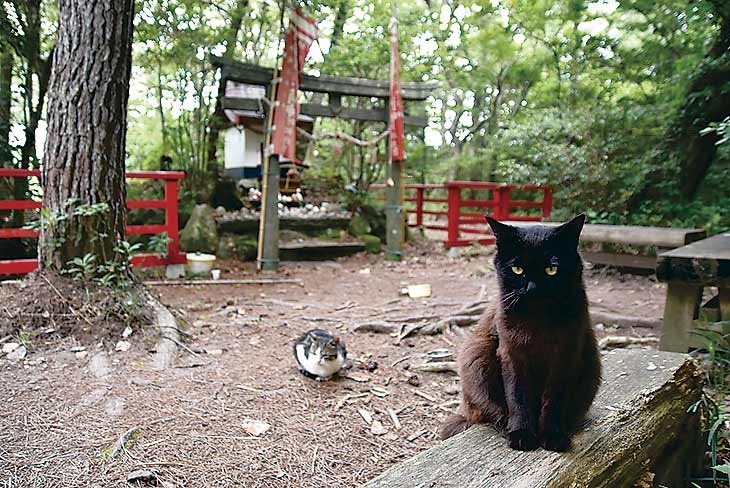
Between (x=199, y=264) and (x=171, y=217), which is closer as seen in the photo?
(x=171, y=217)

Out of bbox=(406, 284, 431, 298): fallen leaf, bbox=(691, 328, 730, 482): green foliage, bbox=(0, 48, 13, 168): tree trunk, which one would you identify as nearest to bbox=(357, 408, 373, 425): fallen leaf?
bbox=(691, 328, 730, 482): green foliage

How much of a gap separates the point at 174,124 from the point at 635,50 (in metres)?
7.26

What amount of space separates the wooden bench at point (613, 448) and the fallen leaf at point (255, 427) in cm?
114

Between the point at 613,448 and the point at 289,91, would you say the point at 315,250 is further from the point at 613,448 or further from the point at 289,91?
the point at 613,448

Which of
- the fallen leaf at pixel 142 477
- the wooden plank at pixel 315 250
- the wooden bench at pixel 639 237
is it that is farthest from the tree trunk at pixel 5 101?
the wooden bench at pixel 639 237

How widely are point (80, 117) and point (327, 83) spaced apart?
13.6 ft

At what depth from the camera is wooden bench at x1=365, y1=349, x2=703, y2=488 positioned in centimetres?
129

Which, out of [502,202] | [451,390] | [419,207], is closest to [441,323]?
[451,390]

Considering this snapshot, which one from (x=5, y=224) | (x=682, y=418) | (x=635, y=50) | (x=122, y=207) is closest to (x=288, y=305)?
(x=122, y=207)

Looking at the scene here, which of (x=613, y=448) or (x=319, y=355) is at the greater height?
(x=613, y=448)

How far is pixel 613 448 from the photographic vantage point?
1.51 meters

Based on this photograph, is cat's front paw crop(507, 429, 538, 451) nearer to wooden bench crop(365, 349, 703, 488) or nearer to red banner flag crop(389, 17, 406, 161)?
wooden bench crop(365, 349, 703, 488)

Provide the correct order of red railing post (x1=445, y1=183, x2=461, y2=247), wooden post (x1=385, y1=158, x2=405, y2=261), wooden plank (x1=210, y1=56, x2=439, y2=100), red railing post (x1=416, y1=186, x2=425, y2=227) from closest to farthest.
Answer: wooden plank (x1=210, y1=56, x2=439, y2=100), wooden post (x1=385, y1=158, x2=405, y2=261), red railing post (x1=445, y1=183, x2=461, y2=247), red railing post (x1=416, y1=186, x2=425, y2=227)

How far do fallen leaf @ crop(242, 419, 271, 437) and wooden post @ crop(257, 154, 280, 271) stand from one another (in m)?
4.36
